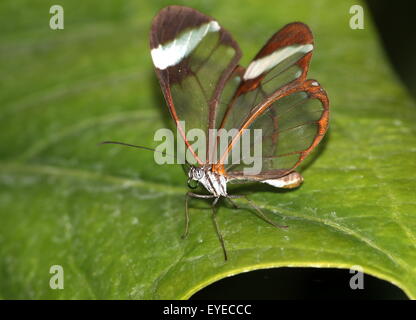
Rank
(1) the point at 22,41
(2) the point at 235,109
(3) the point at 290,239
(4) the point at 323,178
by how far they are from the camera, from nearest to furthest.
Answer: (3) the point at 290,239 → (4) the point at 323,178 → (2) the point at 235,109 → (1) the point at 22,41

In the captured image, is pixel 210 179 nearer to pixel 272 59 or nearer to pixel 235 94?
pixel 235 94

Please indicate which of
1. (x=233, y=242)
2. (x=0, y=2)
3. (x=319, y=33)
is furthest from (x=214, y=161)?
(x=0, y=2)

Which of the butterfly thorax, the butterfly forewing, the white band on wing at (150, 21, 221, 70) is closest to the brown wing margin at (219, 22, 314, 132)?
the butterfly forewing

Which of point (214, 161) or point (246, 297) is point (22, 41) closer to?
point (214, 161)

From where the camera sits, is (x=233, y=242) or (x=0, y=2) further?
(x=0, y=2)

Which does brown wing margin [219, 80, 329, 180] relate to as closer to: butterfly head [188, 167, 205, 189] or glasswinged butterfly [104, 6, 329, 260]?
glasswinged butterfly [104, 6, 329, 260]

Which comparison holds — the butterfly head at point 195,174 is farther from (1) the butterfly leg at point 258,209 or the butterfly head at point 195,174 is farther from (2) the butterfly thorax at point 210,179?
(1) the butterfly leg at point 258,209

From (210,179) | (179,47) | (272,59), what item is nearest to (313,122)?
(272,59)
